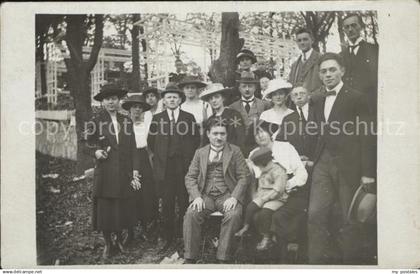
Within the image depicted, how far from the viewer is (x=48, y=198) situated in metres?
5.06

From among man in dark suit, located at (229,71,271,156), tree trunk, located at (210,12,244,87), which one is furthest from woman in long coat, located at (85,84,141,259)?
man in dark suit, located at (229,71,271,156)

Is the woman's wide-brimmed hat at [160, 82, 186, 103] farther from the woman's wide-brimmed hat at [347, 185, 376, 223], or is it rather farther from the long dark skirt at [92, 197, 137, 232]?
the woman's wide-brimmed hat at [347, 185, 376, 223]

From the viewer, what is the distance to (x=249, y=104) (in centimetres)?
500

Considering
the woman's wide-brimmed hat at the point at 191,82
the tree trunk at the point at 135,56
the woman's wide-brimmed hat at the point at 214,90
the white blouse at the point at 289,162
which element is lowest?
the white blouse at the point at 289,162

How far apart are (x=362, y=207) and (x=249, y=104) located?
1.56 metres

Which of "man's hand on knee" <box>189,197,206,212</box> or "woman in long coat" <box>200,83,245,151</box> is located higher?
"woman in long coat" <box>200,83,245,151</box>

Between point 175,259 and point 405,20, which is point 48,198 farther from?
point 405,20

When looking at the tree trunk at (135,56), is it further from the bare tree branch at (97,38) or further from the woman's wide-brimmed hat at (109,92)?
the bare tree branch at (97,38)

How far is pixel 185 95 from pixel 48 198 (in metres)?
1.77

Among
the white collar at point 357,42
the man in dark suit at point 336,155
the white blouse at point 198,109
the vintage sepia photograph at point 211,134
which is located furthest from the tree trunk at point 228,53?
the white collar at point 357,42

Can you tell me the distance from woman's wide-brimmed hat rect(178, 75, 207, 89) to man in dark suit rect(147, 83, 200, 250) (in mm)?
65

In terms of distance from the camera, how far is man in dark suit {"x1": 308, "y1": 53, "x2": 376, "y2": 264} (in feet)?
16.2

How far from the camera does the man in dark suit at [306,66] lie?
498 centimetres

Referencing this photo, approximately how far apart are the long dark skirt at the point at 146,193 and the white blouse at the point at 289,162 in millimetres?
1037
